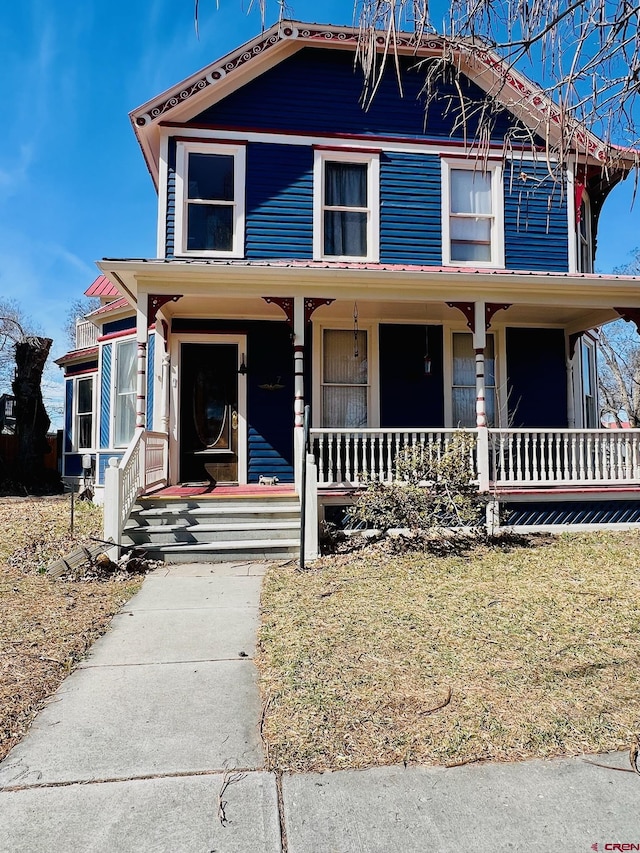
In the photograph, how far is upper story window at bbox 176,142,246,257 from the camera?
355 inches

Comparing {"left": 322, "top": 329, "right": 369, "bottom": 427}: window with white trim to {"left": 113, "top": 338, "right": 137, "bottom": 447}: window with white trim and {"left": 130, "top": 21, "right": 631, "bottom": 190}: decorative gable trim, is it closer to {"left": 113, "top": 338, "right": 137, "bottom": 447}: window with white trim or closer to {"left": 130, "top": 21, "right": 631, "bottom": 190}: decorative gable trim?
{"left": 113, "top": 338, "right": 137, "bottom": 447}: window with white trim

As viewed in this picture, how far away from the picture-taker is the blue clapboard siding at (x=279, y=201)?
917 centimetres

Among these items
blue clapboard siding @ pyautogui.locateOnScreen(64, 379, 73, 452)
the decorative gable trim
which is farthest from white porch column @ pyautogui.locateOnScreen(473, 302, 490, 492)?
blue clapboard siding @ pyautogui.locateOnScreen(64, 379, 73, 452)

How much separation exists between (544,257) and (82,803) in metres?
10.1

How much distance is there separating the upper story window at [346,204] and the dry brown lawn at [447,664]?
5768 millimetres

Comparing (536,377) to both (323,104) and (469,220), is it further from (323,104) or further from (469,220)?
(323,104)

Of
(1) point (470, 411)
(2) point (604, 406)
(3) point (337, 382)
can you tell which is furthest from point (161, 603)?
(2) point (604, 406)

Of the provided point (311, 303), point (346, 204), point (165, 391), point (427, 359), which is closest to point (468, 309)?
point (427, 359)

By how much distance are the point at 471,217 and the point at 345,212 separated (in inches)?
88.7

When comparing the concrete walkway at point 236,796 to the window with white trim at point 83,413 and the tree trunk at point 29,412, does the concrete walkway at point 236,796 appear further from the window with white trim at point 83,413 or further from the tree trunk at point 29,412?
the tree trunk at point 29,412

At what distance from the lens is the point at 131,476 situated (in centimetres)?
698

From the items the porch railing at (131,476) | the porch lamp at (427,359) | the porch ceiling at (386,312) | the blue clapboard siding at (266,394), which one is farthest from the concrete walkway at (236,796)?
the porch lamp at (427,359)

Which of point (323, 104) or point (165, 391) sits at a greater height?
point (323, 104)

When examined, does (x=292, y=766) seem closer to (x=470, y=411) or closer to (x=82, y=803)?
(x=82, y=803)
